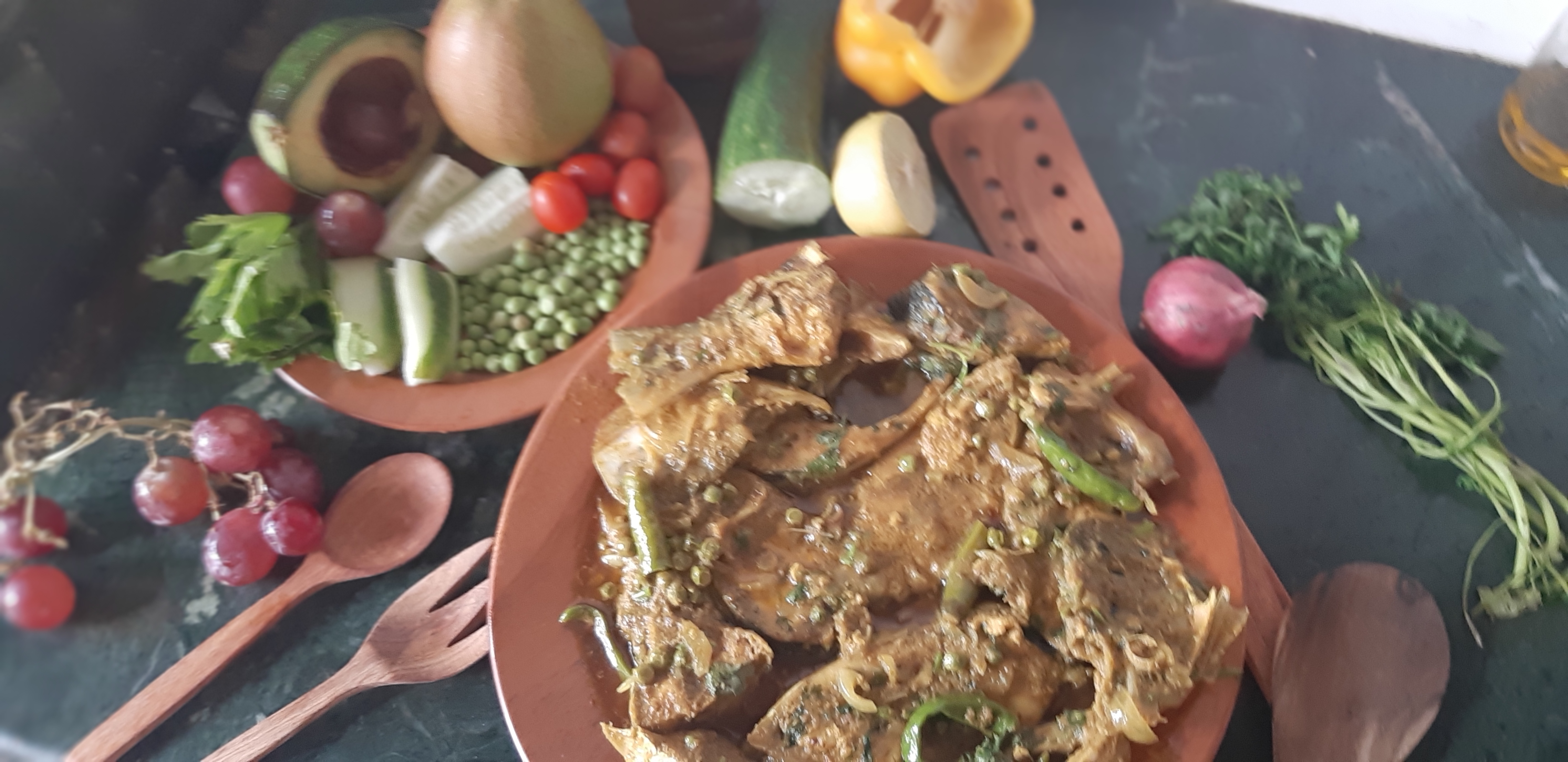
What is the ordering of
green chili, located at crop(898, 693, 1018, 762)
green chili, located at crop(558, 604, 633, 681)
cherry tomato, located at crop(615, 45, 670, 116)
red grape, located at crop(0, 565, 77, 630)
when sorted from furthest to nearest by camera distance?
1. cherry tomato, located at crop(615, 45, 670, 116)
2. red grape, located at crop(0, 565, 77, 630)
3. green chili, located at crop(558, 604, 633, 681)
4. green chili, located at crop(898, 693, 1018, 762)

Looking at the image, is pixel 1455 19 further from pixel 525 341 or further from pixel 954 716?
pixel 525 341

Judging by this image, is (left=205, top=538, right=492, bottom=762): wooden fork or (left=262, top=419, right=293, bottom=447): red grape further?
(left=262, top=419, right=293, bottom=447): red grape

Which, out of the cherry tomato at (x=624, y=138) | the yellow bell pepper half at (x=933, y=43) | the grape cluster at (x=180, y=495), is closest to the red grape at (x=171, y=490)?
the grape cluster at (x=180, y=495)

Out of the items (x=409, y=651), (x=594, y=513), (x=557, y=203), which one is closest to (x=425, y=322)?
(x=557, y=203)

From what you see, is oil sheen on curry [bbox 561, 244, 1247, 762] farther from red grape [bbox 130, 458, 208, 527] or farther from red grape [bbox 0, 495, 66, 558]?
red grape [bbox 0, 495, 66, 558]

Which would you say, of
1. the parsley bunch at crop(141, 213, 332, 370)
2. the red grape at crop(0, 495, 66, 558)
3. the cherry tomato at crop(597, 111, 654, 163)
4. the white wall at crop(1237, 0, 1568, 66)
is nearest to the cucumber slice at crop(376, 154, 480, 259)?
the parsley bunch at crop(141, 213, 332, 370)

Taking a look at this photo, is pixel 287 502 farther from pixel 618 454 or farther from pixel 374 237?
pixel 618 454
